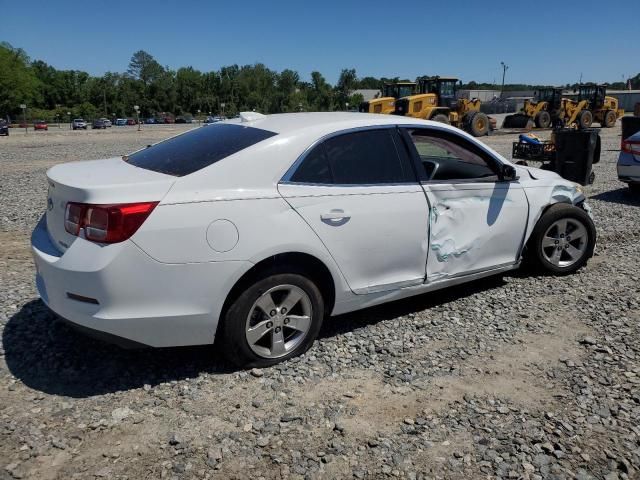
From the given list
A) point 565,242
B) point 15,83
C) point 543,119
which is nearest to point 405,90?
point 543,119

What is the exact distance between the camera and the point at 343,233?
3.59 meters

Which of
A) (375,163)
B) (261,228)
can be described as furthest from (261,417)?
(375,163)

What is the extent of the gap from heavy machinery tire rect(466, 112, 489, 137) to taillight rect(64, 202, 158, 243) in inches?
1017

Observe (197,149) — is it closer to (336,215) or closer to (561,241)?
(336,215)

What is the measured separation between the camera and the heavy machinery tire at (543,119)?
29705 mm

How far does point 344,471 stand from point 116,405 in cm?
140

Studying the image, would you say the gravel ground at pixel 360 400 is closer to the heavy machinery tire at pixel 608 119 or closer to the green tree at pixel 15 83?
the heavy machinery tire at pixel 608 119

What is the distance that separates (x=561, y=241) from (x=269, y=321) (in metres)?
3.21

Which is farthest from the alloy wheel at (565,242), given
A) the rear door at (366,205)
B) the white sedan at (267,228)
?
the rear door at (366,205)

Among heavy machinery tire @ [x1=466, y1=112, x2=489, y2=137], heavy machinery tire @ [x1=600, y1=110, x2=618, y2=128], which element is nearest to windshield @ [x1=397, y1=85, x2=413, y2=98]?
heavy machinery tire @ [x1=466, y1=112, x2=489, y2=137]

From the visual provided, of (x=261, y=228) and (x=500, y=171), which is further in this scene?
(x=500, y=171)

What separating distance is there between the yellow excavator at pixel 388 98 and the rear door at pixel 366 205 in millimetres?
23265

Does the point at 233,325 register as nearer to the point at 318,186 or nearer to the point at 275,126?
the point at 318,186

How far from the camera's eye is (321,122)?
12.6 feet
